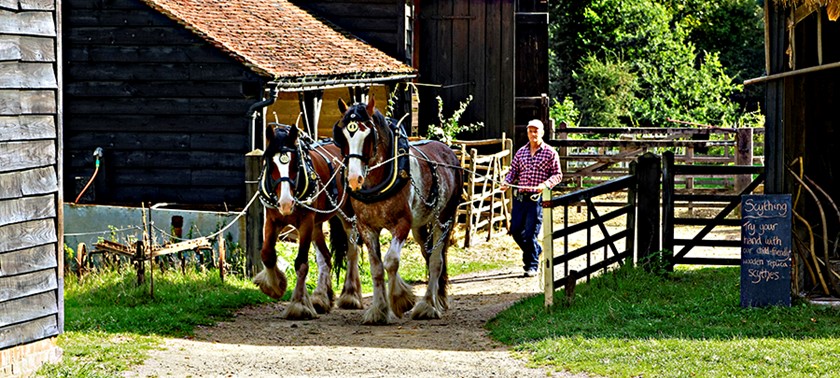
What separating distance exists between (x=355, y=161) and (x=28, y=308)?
3.48 m

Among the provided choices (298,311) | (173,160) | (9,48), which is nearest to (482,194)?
(173,160)

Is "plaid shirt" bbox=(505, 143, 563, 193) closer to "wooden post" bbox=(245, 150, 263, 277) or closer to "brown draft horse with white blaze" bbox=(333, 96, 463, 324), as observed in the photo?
"brown draft horse with white blaze" bbox=(333, 96, 463, 324)

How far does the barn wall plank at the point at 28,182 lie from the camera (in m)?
9.40

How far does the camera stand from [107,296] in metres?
13.3

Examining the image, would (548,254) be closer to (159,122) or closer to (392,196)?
(392,196)

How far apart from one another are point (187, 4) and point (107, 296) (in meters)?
7.97

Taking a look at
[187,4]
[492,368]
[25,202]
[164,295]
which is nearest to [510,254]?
[187,4]

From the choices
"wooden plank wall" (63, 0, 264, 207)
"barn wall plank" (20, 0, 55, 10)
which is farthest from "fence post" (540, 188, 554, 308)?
"wooden plank wall" (63, 0, 264, 207)

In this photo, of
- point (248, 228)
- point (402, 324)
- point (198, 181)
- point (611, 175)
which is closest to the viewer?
point (402, 324)

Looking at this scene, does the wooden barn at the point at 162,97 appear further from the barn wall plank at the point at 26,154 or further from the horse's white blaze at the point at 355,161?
the barn wall plank at the point at 26,154

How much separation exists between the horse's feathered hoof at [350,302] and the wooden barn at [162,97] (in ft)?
14.9

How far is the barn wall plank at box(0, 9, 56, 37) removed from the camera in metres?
9.36

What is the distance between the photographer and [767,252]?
11.6 meters

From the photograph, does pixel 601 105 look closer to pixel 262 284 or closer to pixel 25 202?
pixel 262 284
